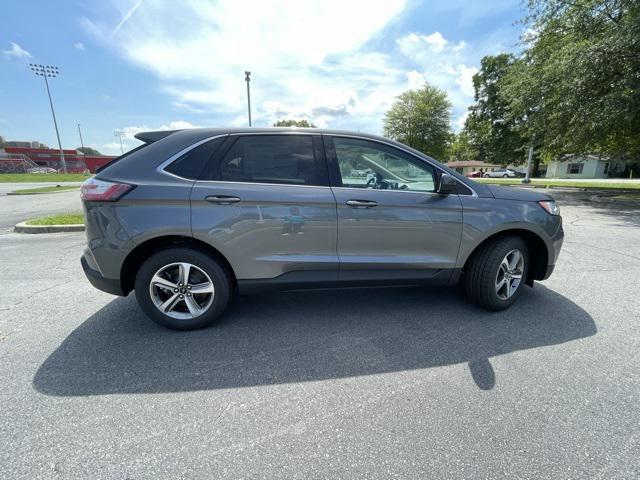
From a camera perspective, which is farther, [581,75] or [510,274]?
[581,75]

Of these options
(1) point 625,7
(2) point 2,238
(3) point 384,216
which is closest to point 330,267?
(3) point 384,216

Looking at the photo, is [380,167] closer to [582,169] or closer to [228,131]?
[228,131]

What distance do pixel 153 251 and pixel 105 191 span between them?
618mm

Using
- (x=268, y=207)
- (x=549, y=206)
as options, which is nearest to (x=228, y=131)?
(x=268, y=207)

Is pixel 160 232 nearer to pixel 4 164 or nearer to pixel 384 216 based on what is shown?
pixel 384 216

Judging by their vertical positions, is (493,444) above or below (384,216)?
below

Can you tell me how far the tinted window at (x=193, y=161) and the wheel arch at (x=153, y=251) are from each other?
56 centimetres

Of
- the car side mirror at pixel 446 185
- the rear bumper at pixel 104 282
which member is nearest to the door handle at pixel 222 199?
the rear bumper at pixel 104 282

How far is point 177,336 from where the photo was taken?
2.85 m

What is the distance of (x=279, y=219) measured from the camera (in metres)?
2.77

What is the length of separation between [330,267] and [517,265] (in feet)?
6.58

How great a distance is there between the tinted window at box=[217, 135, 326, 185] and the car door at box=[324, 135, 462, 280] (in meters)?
0.19

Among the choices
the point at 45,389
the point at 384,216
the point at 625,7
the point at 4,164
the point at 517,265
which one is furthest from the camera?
the point at 4,164

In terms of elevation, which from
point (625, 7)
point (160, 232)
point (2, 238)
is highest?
point (625, 7)
